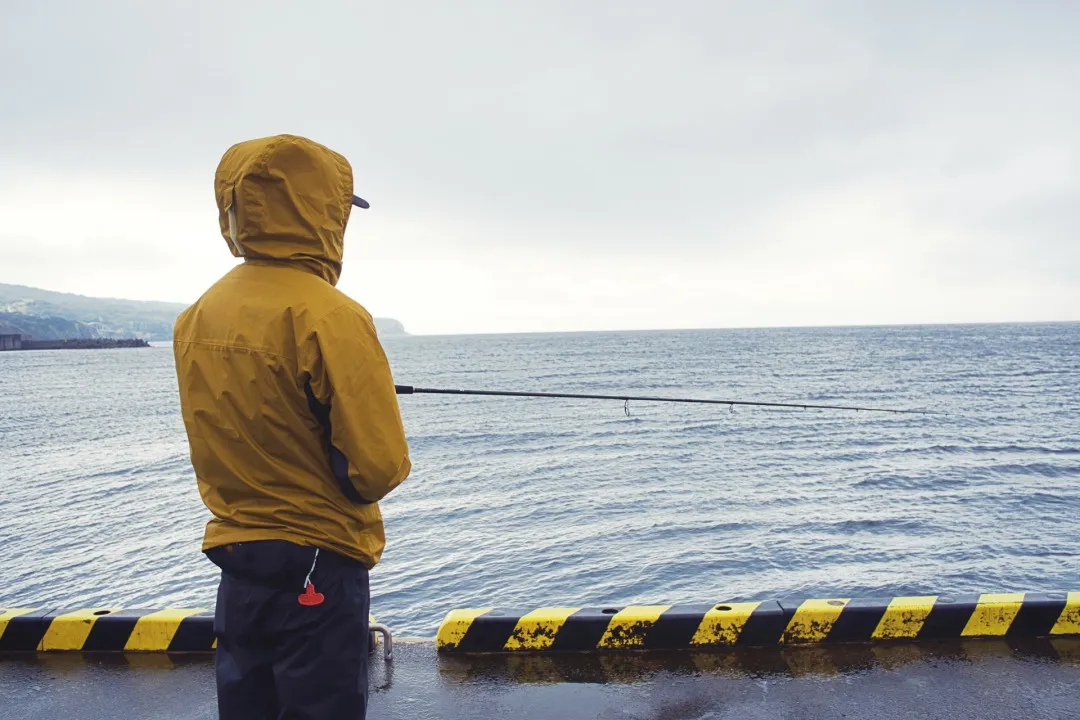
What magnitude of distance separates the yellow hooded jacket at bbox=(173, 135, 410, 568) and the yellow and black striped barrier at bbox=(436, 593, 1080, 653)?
1933 mm

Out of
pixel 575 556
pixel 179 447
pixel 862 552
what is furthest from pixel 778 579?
pixel 179 447

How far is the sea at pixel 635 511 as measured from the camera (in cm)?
1001

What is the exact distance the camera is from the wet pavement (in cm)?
335

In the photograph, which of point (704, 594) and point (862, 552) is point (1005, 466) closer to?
point (862, 552)

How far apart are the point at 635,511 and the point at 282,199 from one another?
12376 mm

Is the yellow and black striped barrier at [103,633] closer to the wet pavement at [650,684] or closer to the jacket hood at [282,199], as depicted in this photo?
the wet pavement at [650,684]

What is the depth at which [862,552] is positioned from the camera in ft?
36.5

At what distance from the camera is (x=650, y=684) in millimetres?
3604

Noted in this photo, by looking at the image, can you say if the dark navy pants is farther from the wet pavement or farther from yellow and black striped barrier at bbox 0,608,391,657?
yellow and black striped barrier at bbox 0,608,391,657

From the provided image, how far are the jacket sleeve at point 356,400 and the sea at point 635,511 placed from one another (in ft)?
16.3

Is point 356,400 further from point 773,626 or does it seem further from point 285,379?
point 773,626

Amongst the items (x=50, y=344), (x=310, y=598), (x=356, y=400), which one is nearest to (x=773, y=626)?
(x=310, y=598)

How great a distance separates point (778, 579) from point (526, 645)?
686 cm

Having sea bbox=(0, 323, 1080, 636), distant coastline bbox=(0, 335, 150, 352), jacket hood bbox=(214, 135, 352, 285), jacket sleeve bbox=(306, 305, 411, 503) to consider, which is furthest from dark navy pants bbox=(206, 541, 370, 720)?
distant coastline bbox=(0, 335, 150, 352)
